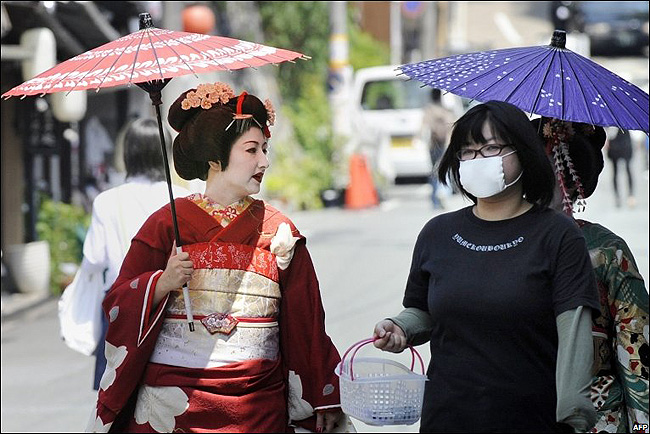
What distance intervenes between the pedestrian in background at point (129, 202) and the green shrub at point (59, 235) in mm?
6831

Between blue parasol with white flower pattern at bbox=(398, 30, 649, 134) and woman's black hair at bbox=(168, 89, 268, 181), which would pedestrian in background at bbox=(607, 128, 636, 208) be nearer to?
blue parasol with white flower pattern at bbox=(398, 30, 649, 134)

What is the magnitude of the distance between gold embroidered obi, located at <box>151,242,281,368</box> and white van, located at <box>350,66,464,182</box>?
1669 centimetres

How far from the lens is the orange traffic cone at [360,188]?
60.9 ft

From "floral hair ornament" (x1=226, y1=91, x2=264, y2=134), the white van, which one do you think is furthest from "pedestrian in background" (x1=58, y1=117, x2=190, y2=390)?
the white van

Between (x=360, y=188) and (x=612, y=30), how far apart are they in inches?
495

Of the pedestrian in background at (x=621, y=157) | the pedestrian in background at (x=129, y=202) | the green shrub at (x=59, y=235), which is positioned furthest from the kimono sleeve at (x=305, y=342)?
the pedestrian in background at (x=621, y=157)

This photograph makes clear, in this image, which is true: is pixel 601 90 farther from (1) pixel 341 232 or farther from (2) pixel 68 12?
(1) pixel 341 232

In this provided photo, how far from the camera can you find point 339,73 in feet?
66.9

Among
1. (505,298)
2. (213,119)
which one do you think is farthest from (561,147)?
(213,119)

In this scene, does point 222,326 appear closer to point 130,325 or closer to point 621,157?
point 130,325

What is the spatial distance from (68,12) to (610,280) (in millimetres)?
9601

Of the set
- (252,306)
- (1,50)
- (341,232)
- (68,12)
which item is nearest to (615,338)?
(252,306)

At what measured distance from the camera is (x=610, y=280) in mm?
3613

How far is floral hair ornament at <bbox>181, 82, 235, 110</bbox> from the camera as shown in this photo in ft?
12.8
